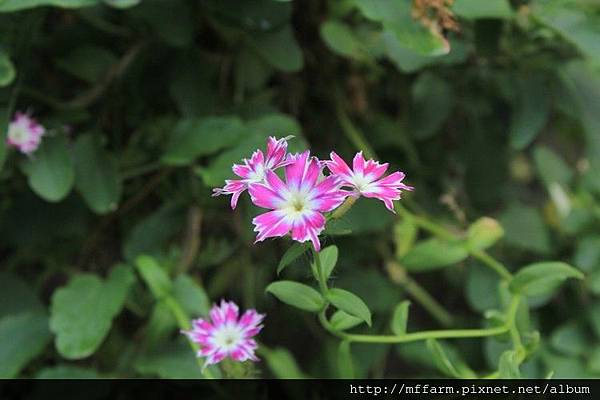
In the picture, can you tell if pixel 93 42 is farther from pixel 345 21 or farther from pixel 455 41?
pixel 455 41

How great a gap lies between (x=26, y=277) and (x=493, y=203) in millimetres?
686

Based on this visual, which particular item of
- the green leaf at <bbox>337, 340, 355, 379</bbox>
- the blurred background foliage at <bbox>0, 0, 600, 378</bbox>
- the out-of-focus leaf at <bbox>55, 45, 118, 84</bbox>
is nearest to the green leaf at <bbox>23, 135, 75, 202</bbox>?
the blurred background foliage at <bbox>0, 0, 600, 378</bbox>

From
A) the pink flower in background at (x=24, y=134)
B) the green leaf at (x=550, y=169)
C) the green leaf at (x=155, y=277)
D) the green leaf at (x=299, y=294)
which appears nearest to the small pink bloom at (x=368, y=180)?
the green leaf at (x=299, y=294)

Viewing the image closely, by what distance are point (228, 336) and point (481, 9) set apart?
0.47m

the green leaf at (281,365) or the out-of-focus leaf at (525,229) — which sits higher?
the out-of-focus leaf at (525,229)

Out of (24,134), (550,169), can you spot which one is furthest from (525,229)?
(24,134)

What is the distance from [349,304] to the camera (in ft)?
2.09

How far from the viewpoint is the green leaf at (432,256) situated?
3.11 ft

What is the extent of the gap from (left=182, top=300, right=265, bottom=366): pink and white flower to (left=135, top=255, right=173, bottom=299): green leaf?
0.17m

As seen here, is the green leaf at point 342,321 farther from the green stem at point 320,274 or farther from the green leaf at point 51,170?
the green leaf at point 51,170

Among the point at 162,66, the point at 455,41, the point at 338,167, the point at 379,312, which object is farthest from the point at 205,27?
the point at 338,167

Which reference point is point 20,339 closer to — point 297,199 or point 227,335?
point 227,335

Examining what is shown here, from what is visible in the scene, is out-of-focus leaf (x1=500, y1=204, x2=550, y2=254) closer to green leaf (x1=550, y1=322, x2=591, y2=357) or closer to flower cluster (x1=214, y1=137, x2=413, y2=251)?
green leaf (x1=550, y1=322, x2=591, y2=357)

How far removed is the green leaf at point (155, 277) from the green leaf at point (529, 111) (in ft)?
1.59
